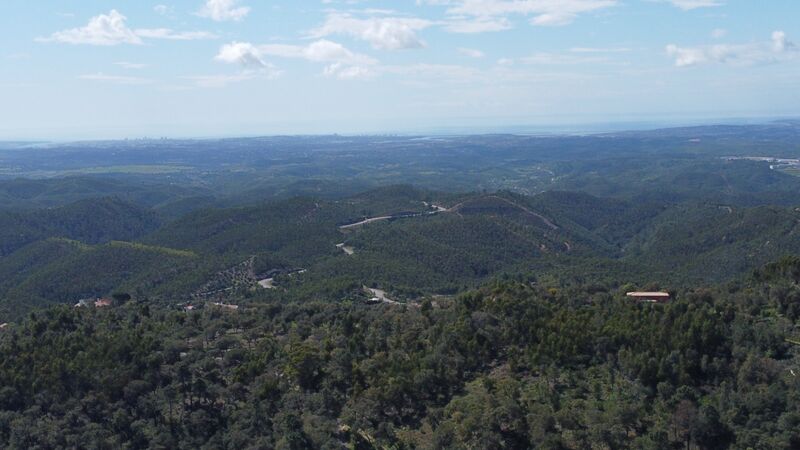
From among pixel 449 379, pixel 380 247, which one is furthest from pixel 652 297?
pixel 380 247

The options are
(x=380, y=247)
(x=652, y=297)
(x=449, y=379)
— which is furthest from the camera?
(x=380, y=247)

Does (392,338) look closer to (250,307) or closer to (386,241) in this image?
(250,307)

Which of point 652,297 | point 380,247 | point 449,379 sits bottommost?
point 380,247

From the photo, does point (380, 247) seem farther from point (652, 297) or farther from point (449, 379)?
point (449, 379)

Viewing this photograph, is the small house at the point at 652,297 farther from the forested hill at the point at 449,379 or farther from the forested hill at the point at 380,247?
the forested hill at the point at 380,247

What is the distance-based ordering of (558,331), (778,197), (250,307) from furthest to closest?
(778,197) < (250,307) < (558,331)

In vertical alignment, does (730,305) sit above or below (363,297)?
above

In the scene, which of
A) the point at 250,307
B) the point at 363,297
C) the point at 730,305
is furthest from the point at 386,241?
the point at 730,305

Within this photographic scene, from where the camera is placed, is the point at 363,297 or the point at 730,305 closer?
the point at 730,305

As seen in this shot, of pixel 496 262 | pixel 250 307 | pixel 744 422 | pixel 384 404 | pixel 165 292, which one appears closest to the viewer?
pixel 744 422
